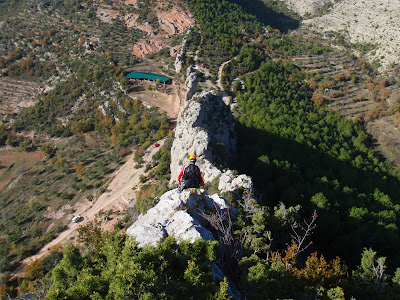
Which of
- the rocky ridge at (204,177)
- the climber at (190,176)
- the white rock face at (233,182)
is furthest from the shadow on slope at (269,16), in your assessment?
the climber at (190,176)

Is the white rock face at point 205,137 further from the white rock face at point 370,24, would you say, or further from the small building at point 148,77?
the white rock face at point 370,24

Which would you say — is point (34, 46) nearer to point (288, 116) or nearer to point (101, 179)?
point (101, 179)

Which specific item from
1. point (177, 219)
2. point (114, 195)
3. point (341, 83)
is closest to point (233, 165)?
point (114, 195)

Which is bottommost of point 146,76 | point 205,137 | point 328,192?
point 328,192

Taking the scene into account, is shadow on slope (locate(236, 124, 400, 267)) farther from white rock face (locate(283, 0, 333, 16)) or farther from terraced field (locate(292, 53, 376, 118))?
white rock face (locate(283, 0, 333, 16))

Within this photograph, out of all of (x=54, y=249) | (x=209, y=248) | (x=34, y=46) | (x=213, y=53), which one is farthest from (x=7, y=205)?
(x=34, y=46)

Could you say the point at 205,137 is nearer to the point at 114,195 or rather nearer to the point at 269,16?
the point at 114,195
